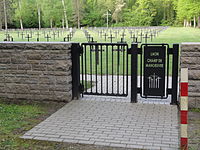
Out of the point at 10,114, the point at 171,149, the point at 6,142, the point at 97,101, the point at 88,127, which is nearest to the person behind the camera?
the point at 171,149

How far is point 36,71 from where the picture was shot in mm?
7570

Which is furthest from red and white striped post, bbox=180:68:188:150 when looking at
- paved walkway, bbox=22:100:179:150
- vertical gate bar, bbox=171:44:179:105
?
vertical gate bar, bbox=171:44:179:105

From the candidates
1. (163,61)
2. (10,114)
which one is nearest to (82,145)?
(10,114)

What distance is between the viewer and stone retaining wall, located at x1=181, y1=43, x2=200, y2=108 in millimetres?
6570

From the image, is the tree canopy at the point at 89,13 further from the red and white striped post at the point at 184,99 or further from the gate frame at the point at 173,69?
the red and white striped post at the point at 184,99

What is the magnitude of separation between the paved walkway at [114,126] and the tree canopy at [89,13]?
80748mm

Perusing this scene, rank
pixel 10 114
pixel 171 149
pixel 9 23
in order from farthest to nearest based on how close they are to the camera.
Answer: pixel 9 23 → pixel 10 114 → pixel 171 149

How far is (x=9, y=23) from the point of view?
288 feet

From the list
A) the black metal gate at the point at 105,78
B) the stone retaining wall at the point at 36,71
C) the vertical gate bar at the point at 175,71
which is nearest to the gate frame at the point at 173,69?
the vertical gate bar at the point at 175,71

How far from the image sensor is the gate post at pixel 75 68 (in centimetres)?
738

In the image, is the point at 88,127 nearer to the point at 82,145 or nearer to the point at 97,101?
the point at 82,145

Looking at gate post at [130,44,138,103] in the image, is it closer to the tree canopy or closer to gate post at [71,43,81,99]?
gate post at [71,43,81,99]

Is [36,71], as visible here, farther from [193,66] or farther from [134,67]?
[193,66]

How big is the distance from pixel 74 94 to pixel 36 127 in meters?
2.01
